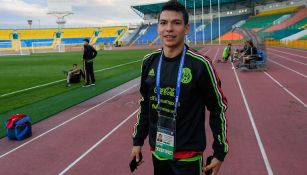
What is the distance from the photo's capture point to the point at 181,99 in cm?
222

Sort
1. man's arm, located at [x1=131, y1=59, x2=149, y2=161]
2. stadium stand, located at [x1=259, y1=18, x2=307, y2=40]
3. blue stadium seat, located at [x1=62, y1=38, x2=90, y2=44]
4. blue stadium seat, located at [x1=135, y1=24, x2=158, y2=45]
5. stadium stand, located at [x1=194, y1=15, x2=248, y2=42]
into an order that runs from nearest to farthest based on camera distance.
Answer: man's arm, located at [x1=131, y1=59, x2=149, y2=161], stadium stand, located at [x1=259, y1=18, x2=307, y2=40], stadium stand, located at [x1=194, y1=15, x2=248, y2=42], blue stadium seat, located at [x1=135, y1=24, x2=158, y2=45], blue stadium seat, located at [x1=62, y1=38, x2=90, y2=44]

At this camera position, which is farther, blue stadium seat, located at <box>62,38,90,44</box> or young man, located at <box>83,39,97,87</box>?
blue stadium seat, located at <box>62,38,90,44</box>

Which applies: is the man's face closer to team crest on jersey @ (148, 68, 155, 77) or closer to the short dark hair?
the short dark hair

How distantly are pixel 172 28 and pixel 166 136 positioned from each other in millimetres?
799

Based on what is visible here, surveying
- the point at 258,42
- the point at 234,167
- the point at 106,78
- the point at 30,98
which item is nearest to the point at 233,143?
the point at 234,167

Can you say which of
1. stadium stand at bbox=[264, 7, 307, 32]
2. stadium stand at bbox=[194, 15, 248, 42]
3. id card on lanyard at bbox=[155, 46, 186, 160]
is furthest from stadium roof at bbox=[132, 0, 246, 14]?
id card on lanyard at bbox=[155, 46, 186, 160]

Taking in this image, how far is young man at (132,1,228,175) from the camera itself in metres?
2.23

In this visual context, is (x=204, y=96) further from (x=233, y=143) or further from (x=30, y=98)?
(x=30, y=98)

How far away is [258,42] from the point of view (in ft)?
68.0

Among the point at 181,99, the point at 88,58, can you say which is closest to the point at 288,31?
the point at 88,58

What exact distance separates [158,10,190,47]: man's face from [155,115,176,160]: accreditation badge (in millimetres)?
563

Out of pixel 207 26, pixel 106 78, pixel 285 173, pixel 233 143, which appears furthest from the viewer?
pixel 207 26

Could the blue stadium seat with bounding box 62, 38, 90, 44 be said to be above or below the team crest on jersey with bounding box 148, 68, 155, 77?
above

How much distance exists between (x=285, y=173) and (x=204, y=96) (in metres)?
3.13
